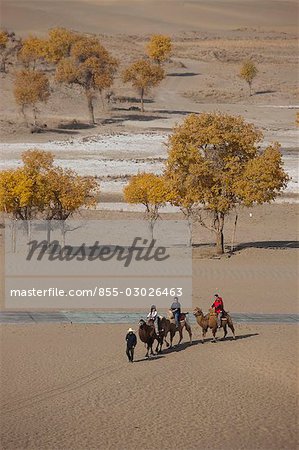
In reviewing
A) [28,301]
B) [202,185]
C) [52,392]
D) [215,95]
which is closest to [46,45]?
[215,95]

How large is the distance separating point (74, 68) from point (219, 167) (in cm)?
5856

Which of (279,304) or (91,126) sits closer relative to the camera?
(279,304)

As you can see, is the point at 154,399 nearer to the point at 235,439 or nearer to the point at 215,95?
the point at 235,439

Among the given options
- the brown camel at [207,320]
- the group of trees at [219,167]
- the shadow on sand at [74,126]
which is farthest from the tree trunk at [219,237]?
the shadow on sand at [74,126]

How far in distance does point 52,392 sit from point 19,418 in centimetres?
190

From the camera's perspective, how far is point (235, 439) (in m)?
18.9

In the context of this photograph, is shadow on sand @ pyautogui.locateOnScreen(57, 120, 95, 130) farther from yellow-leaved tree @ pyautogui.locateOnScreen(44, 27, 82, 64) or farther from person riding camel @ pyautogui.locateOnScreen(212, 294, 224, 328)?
person riding camel @ pyautogui.locateOnScreen(212, 294, 224, 328)

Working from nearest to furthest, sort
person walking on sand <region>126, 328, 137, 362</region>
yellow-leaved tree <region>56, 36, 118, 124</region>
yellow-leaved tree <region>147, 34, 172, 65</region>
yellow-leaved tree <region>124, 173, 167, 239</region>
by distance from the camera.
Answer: person walking on sand <region>126, 328, 137, 362</region>
yellow-leaved tree <region>124, 173, 167, 239</region>
yellow-leaved tree <region>56, 36, 118, 124</region>
yellow-leaved tree <region>147, 34, 172, 65</region>

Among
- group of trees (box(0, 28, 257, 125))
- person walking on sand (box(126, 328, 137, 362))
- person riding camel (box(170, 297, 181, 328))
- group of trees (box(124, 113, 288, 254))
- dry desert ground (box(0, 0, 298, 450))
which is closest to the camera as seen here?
dry desert ground (box(0, 0, 298, 450))

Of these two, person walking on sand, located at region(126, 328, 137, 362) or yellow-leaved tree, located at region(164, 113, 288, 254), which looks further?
yellow-leaved tree, located at region(164, 113, 288, 254)

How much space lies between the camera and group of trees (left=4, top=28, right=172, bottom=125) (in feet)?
305

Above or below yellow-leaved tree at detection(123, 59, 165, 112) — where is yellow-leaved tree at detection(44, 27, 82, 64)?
above

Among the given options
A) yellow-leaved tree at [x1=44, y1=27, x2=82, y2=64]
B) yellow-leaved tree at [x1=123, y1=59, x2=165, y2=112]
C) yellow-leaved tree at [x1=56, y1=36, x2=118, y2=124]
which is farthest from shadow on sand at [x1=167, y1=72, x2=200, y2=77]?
yellow-leaved tree at [x1=56, y1=36, x2=118, y2=124]

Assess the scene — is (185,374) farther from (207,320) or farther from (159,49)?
(159,49)
